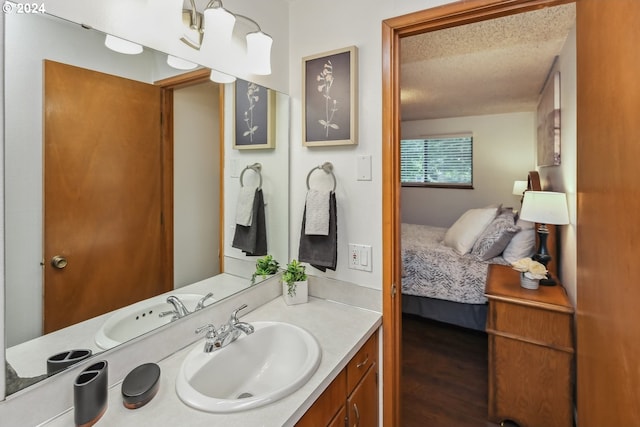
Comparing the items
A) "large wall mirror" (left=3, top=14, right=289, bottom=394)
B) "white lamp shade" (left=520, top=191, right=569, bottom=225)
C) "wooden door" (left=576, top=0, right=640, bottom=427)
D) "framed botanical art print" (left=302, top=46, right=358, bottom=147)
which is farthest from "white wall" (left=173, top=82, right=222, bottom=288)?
"white lamp shade" (left=520, top=191, right=569, bottom=225)

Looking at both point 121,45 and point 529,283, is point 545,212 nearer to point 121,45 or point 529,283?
point 529,283

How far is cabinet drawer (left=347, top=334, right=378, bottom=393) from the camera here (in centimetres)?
116

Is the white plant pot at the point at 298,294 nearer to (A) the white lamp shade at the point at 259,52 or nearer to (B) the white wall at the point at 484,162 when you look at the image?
(A) the white lamp shade at the point at 259,52

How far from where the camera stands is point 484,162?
495 cm

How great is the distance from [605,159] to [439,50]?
1919 mm

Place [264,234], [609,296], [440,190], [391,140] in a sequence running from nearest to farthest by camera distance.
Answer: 1. [609,296]
2. [391,140]
3. [264,234]
4. [440,190]

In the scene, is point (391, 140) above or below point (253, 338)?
above

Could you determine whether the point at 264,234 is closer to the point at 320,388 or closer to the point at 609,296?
the point at 320,388

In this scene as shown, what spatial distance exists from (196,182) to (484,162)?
484cm

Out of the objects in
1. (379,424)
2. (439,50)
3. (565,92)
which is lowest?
(379,424)

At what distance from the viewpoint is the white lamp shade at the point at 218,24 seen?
3.86 ft

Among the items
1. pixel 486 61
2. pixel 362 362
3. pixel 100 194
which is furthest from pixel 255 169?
pixel 486 61

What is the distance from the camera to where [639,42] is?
27.4 inches

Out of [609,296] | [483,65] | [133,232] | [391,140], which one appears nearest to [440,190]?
[483,65]
